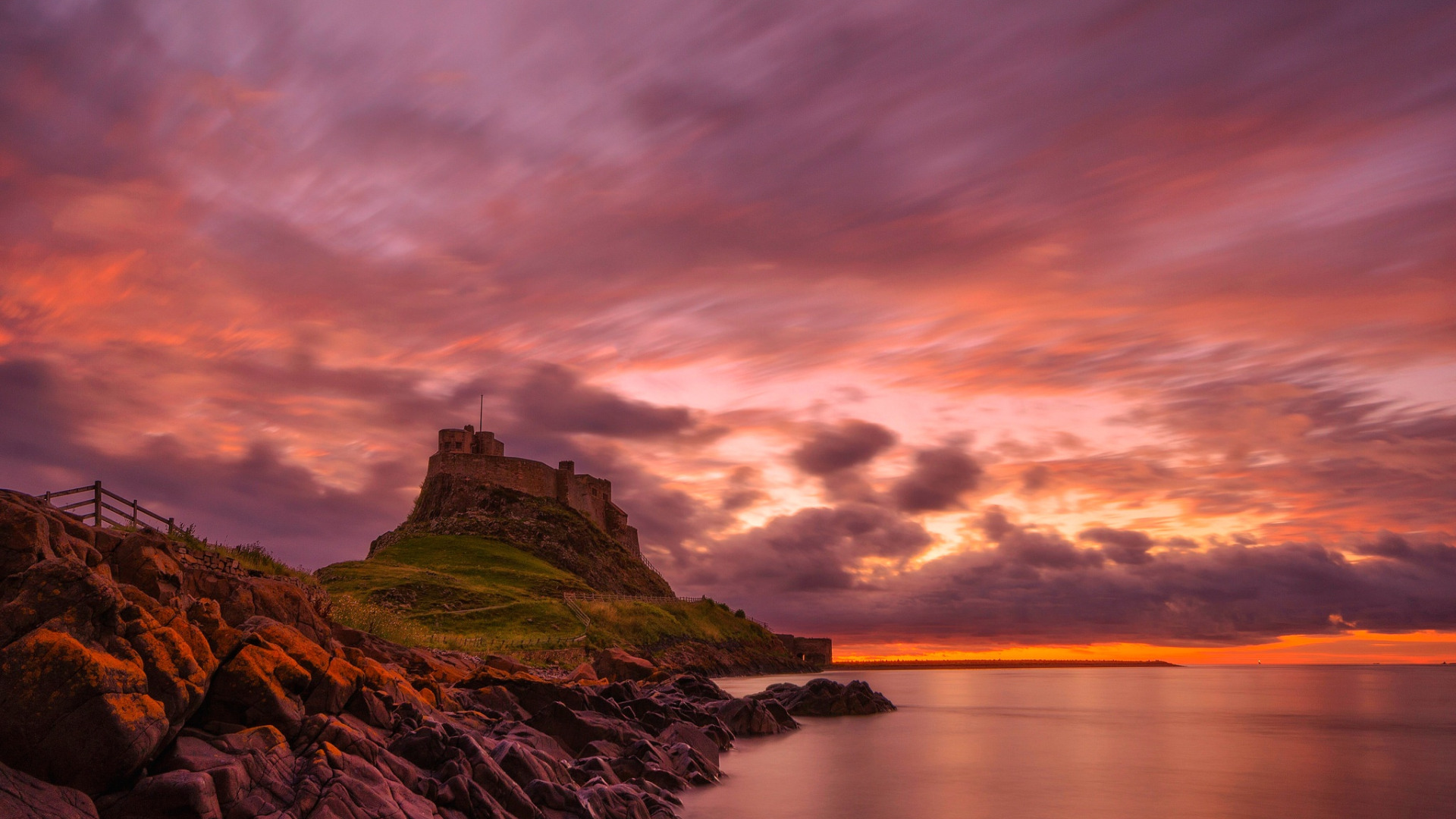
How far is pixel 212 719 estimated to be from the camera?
13.2 m

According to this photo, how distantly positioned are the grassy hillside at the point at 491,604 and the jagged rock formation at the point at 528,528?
3.74m

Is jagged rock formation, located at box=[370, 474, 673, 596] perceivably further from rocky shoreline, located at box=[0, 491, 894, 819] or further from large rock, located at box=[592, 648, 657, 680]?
rocky shoreline, located at box=[0, 491, 894, 819]

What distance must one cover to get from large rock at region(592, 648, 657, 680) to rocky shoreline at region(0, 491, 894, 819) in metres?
23.4

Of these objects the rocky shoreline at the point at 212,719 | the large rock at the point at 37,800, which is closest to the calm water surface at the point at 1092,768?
the rocky shoreline at the point at 212,719

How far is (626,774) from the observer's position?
67.8 ft

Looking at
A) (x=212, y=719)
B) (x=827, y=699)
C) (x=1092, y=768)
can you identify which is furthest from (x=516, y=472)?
(x=212, y=719)

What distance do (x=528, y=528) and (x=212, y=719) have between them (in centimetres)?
10289

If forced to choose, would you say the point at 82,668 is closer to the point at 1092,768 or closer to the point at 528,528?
the point at 1092,768

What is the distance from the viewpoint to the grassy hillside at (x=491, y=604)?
208 feet

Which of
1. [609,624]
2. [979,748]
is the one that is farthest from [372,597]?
[979,748]

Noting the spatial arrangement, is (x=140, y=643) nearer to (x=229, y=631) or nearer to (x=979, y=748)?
(x=229, y=631)

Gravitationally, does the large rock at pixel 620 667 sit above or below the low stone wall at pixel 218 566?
below

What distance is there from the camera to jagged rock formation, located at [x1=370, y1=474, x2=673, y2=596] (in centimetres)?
11025

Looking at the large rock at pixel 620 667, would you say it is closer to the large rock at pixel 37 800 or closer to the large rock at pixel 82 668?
the large rock at pixel 82 668
